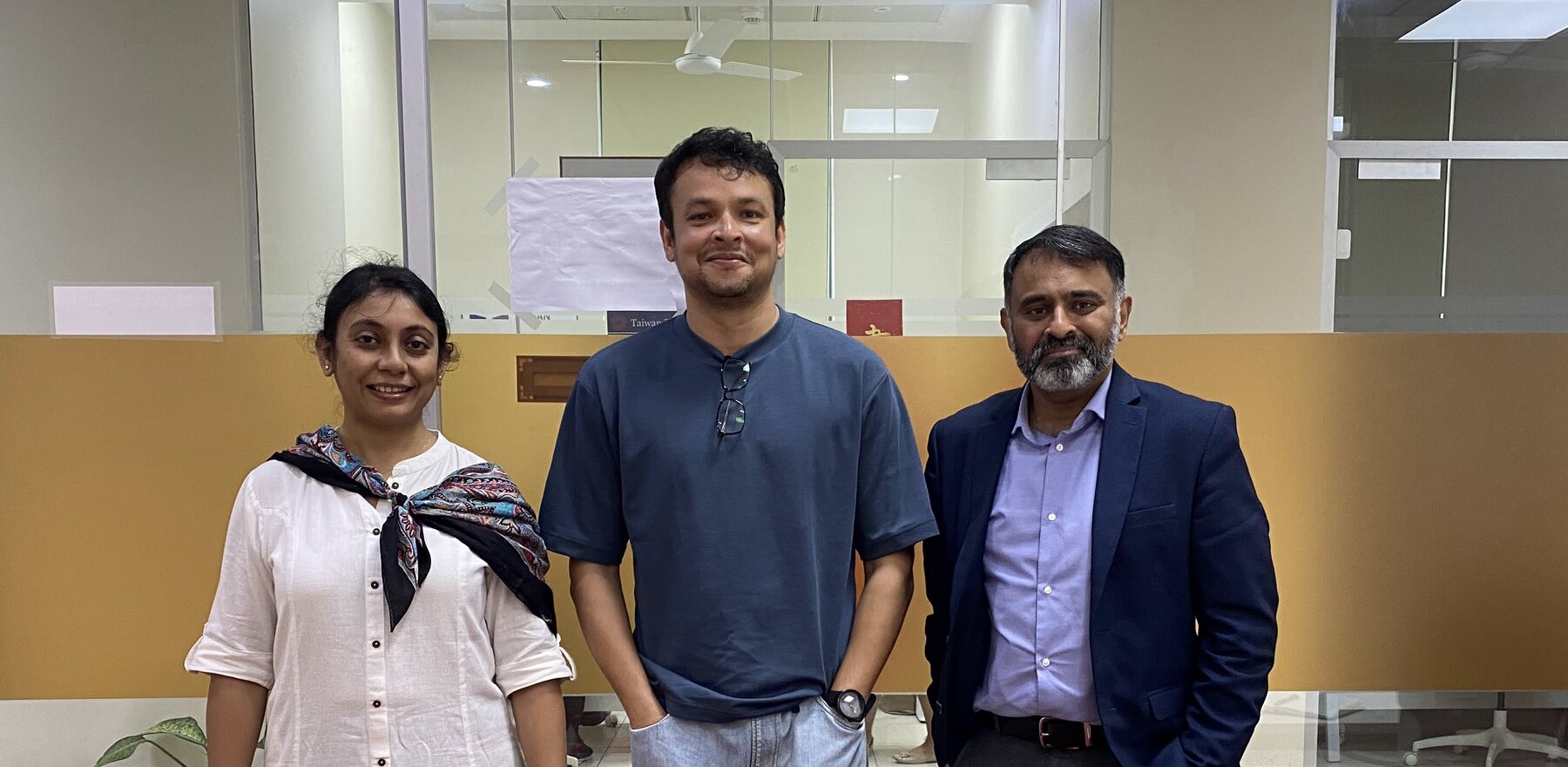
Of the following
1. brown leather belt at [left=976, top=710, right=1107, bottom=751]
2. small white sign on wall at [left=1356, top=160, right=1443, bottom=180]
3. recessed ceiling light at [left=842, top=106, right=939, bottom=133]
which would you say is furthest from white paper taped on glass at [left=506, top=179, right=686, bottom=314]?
small white sign on wall at [left=1356, top=160, right=1443, bottom=180]

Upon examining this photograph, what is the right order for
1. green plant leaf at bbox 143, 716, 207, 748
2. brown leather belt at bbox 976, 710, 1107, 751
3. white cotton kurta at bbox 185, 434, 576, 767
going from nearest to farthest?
1. white cotton kurta at bbox 185, 434, 576, 767
2. brown leather belt at bbox 976, 710, 1107, 751
3. green plant leaf at bbox 143, 716, 207, 748

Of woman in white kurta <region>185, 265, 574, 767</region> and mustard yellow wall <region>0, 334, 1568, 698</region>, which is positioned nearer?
woman in white kurta <region>185, 265, 574, 767</region>

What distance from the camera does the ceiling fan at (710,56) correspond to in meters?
2.17

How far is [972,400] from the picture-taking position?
2.18 meters

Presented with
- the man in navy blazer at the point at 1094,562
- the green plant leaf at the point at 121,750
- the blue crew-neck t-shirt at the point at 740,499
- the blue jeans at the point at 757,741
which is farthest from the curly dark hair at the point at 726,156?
the green plant leaf at the point at 121,750

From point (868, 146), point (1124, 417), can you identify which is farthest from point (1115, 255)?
point (868, 146)

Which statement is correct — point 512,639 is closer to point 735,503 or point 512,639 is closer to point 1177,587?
point 735,503

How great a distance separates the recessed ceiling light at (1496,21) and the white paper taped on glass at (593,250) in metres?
1.89

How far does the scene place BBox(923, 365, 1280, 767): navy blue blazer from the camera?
1554mm

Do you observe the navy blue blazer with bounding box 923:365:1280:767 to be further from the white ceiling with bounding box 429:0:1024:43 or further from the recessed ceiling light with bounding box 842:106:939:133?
the white ceiling with bounding box 429:0:1024:43

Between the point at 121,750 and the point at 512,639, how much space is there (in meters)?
1.28

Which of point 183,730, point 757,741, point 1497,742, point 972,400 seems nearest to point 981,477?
point 972,400

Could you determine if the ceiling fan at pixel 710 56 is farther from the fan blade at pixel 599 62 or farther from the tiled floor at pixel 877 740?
the tiled floor at pixel 877 740

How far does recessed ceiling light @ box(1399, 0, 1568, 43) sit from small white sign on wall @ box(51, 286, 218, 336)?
2943mm
